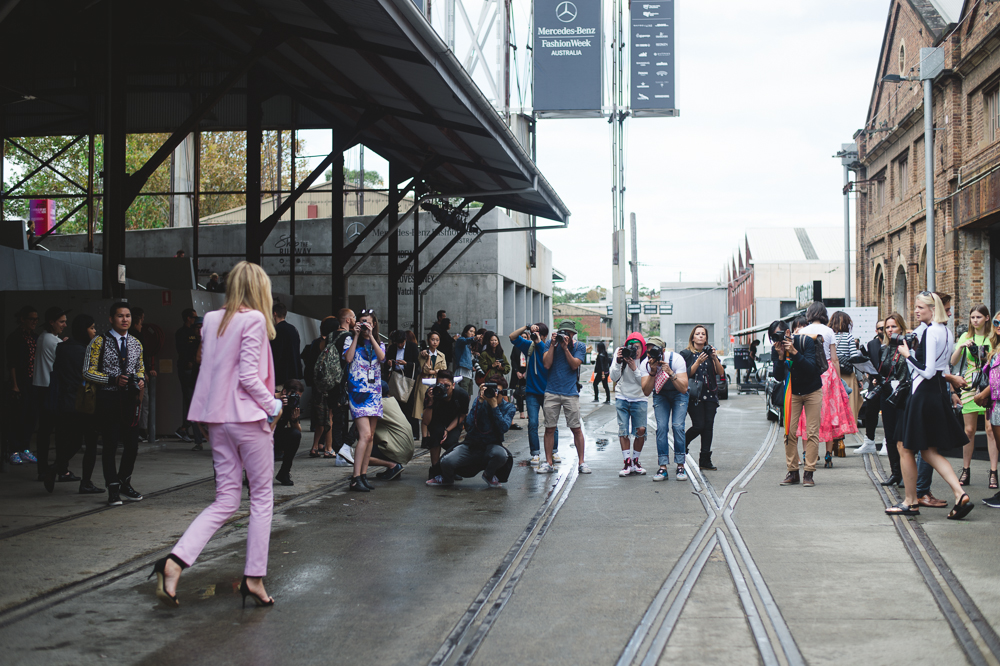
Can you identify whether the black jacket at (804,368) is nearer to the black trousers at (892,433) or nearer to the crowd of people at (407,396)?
the crowd of people at (407,396)


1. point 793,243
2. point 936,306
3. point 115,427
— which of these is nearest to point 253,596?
point 115,427

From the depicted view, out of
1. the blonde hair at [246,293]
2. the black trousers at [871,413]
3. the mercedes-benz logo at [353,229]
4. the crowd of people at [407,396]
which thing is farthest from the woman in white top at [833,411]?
the mercedes-benz logo at [353,229]

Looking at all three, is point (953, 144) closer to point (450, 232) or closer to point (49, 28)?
point (450, 232)

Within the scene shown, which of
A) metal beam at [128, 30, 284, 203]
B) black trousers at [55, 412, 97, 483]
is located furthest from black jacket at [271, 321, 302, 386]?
metal beam at [128, 30, 284, 203]

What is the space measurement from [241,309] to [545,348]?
19.9 feet

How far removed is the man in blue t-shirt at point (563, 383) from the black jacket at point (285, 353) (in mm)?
2745

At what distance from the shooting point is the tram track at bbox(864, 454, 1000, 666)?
412 cm

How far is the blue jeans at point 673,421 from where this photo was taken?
32.4 feet

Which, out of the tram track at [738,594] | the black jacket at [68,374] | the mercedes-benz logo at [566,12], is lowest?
the tram track at [738,594]

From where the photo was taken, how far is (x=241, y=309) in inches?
195

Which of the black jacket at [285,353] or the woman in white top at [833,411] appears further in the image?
the woman in white top at [833,411]

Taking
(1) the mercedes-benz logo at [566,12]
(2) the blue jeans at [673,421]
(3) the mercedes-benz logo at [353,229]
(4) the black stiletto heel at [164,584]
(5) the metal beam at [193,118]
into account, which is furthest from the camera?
(1) the mercedes-benz logo at [566,12]

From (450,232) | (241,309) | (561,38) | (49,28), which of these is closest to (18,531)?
(241,309)

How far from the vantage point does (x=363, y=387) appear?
8844 millimetres
